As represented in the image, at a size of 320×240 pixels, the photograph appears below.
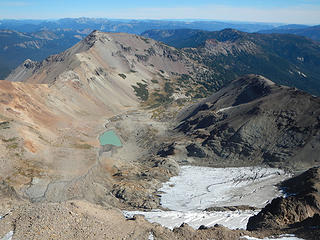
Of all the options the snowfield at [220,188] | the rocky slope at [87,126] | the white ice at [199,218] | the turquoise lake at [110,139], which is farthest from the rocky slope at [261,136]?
the white ice at [199,218]

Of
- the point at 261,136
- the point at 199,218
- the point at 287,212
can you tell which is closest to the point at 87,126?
the point at 261,136

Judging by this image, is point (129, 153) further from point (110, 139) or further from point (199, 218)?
point (199, 218)

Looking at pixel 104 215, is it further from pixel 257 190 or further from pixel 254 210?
pixel 257 190

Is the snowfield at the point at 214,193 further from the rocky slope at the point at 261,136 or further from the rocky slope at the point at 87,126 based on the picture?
the rocky slope at the point at 87,126

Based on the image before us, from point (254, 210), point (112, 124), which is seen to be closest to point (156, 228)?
point (254, 210)

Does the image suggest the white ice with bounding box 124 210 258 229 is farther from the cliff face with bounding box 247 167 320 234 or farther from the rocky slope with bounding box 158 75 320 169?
the rocky slope with bounding box 158 75 320 169

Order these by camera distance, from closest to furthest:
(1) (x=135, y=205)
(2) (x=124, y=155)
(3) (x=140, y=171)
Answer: (1) (x=135, y=205), (3) (x=140, y=171), (2) (x=124, y=155)
